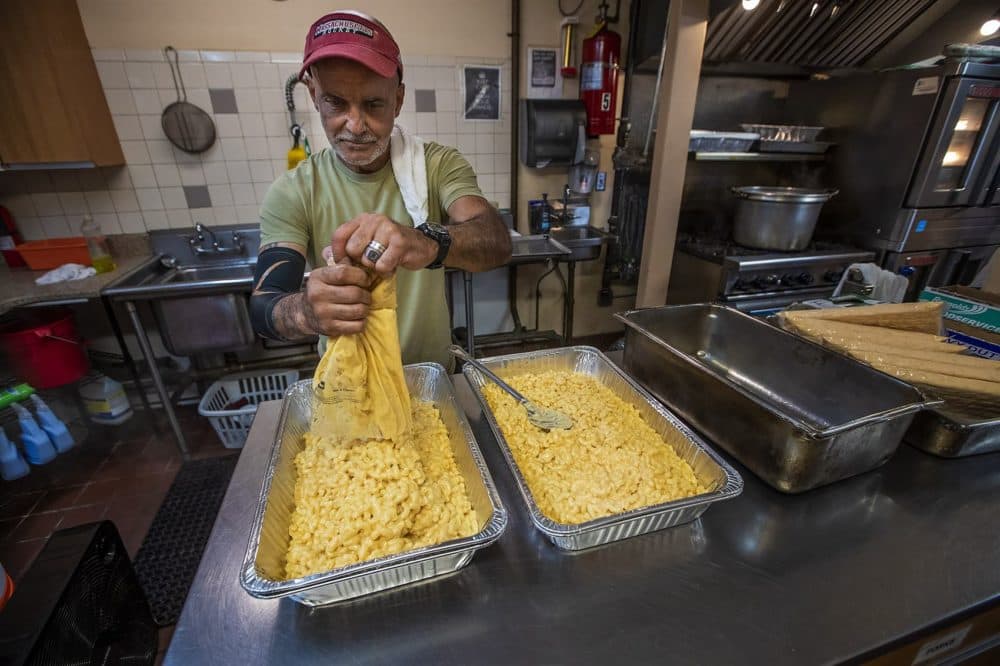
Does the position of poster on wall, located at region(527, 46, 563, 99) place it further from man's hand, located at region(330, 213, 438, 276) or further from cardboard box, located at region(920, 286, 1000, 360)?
man's hand, located at region(330, 213, 438, 276)

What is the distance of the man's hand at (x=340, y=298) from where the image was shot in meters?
0.82

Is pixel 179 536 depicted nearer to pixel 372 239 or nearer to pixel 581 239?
pixel 372 239

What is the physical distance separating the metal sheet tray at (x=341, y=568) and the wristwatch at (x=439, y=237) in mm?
379

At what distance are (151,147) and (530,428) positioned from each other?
3033 mm

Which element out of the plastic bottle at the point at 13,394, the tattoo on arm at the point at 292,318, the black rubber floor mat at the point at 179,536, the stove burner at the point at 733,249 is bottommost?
the black rubber floor mat at the point at 179,536

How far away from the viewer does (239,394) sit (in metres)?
2.88

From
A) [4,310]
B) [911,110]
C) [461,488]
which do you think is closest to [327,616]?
[461,488]

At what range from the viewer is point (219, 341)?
2.44 metres

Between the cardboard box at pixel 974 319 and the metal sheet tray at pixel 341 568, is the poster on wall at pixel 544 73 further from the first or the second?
the metal sheet tray at pixel 341 568

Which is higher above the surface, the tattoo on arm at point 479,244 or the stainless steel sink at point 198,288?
the tattoo on arm at point 479,244

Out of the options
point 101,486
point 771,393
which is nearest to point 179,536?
point 101,486

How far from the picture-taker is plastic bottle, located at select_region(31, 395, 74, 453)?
7.87 feet

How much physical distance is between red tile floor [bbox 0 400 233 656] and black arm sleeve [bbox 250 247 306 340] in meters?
1.70

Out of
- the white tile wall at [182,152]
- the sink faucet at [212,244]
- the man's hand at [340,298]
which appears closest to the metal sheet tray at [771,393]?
the man's hand at [340,298]
